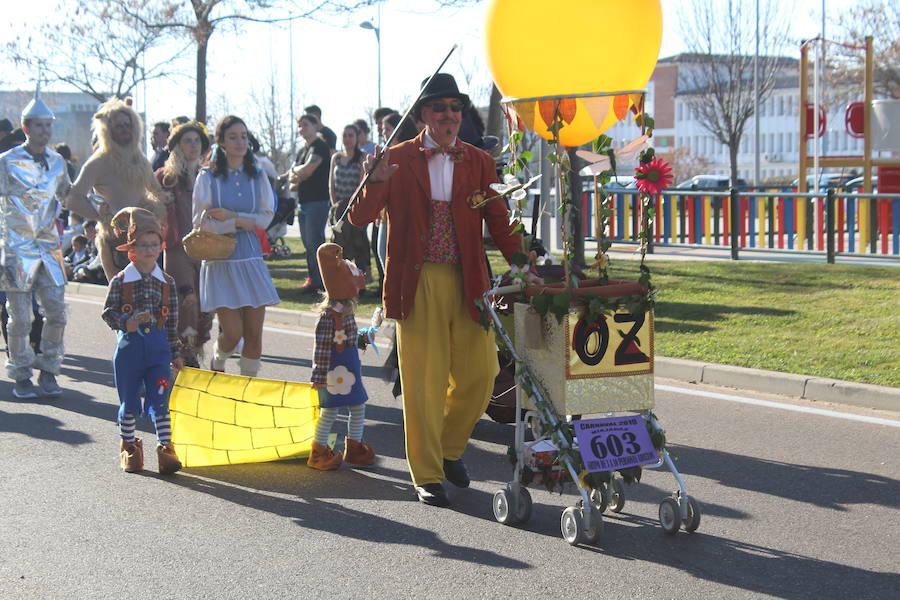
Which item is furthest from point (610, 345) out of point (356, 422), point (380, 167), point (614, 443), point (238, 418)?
point (238, 418)

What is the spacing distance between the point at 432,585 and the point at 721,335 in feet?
19.6

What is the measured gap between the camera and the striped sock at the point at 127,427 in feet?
21.6

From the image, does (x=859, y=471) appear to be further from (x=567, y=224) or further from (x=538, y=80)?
(x=538, y=80)

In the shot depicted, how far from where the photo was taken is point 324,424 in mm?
6641

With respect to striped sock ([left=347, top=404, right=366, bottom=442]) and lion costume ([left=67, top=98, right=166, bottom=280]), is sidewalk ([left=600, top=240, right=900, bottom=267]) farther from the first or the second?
striped sock ([left=347, top=404, right=366, bottom=442])

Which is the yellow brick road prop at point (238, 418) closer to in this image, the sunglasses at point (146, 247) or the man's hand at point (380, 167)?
the sunglasses at point (146, 247)

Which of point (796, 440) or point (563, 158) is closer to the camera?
point (563, 158)

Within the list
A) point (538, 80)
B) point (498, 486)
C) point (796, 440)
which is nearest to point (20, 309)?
point (498, 486)

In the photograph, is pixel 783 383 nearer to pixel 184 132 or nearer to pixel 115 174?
pixel 184 132

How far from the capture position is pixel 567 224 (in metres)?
5.29

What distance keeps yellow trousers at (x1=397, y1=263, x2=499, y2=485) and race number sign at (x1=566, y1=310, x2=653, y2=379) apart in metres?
0.80

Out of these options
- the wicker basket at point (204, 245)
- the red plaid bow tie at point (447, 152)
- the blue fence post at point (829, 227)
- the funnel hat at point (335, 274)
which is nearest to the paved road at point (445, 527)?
the funnel hat at point (335, 274)

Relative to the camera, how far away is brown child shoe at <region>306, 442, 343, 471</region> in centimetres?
664

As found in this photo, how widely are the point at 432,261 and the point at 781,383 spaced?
3.65 metres
